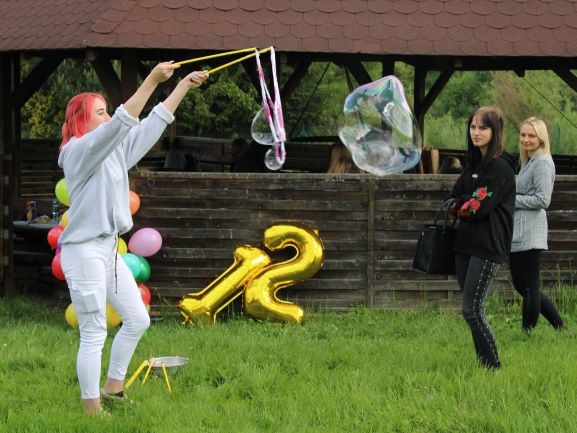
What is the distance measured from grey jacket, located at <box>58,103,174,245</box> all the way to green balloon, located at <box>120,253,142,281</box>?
2.81m

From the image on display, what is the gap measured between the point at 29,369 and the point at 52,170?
8.78 meters

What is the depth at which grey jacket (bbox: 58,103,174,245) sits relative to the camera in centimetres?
489

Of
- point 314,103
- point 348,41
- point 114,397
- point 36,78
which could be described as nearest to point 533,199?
point 348,41

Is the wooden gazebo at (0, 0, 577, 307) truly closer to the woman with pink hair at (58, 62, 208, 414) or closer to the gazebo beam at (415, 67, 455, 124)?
the woman with pink hair at (58, 62, 208, 414)

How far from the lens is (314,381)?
5.98m

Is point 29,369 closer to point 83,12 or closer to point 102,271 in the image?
point 102,271

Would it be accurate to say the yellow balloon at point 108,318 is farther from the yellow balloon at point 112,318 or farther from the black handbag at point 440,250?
the black handbag at point 440,250

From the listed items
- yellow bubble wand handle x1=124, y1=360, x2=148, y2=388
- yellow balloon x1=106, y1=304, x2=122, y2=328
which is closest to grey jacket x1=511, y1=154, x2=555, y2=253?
yellow bubble wand handle x1=124, y1=360, x2=148, y2=388

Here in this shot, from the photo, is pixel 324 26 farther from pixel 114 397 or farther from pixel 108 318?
pixel 114 397

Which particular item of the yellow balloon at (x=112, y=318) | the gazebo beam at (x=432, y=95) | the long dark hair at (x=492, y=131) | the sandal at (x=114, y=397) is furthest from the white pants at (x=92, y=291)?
the gazebo beam at (x=432, y=95)

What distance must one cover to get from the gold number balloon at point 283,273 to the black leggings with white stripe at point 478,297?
233cm

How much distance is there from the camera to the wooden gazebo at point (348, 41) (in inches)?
335

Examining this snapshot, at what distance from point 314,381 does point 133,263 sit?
257 cm

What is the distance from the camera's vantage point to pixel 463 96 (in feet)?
115
